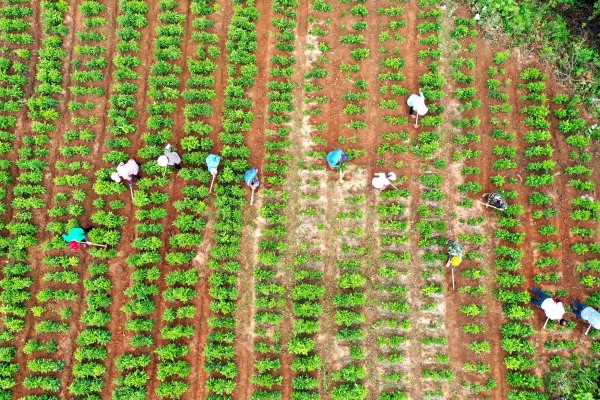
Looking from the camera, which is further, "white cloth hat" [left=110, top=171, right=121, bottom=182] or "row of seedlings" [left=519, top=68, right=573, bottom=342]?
"row of seedlings" [left=519, top=68, right=573, bottom=342]

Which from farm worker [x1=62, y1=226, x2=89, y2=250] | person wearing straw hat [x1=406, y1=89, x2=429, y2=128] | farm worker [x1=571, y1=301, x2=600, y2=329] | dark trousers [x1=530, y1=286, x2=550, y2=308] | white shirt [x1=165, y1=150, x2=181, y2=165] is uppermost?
person wearing straw hat [x1=406, y1=89, x2=429, y2=128]

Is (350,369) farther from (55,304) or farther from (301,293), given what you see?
(55,304)

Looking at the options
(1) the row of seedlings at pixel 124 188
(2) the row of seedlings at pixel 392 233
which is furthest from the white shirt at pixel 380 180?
(1) the row of seedlings at pixel 124 188

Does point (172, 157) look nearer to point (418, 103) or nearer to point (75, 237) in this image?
point (75, 237)

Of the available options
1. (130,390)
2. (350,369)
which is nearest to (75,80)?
(130,390)

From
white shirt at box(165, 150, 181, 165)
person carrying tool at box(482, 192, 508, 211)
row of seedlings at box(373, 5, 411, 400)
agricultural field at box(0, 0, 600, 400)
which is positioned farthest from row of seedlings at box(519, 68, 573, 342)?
white shirt at box(165, 150, 181, 165)

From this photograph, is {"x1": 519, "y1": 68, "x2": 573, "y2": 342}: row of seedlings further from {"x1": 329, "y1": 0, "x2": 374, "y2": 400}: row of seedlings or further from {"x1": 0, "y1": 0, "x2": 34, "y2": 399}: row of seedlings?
{"x1": 0, "y1": 0, "x2": 34, "y2": 399}: row of seedlings

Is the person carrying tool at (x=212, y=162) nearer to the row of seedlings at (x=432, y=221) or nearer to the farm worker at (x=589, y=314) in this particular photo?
the row of seedlings at (x=432, y=221)
